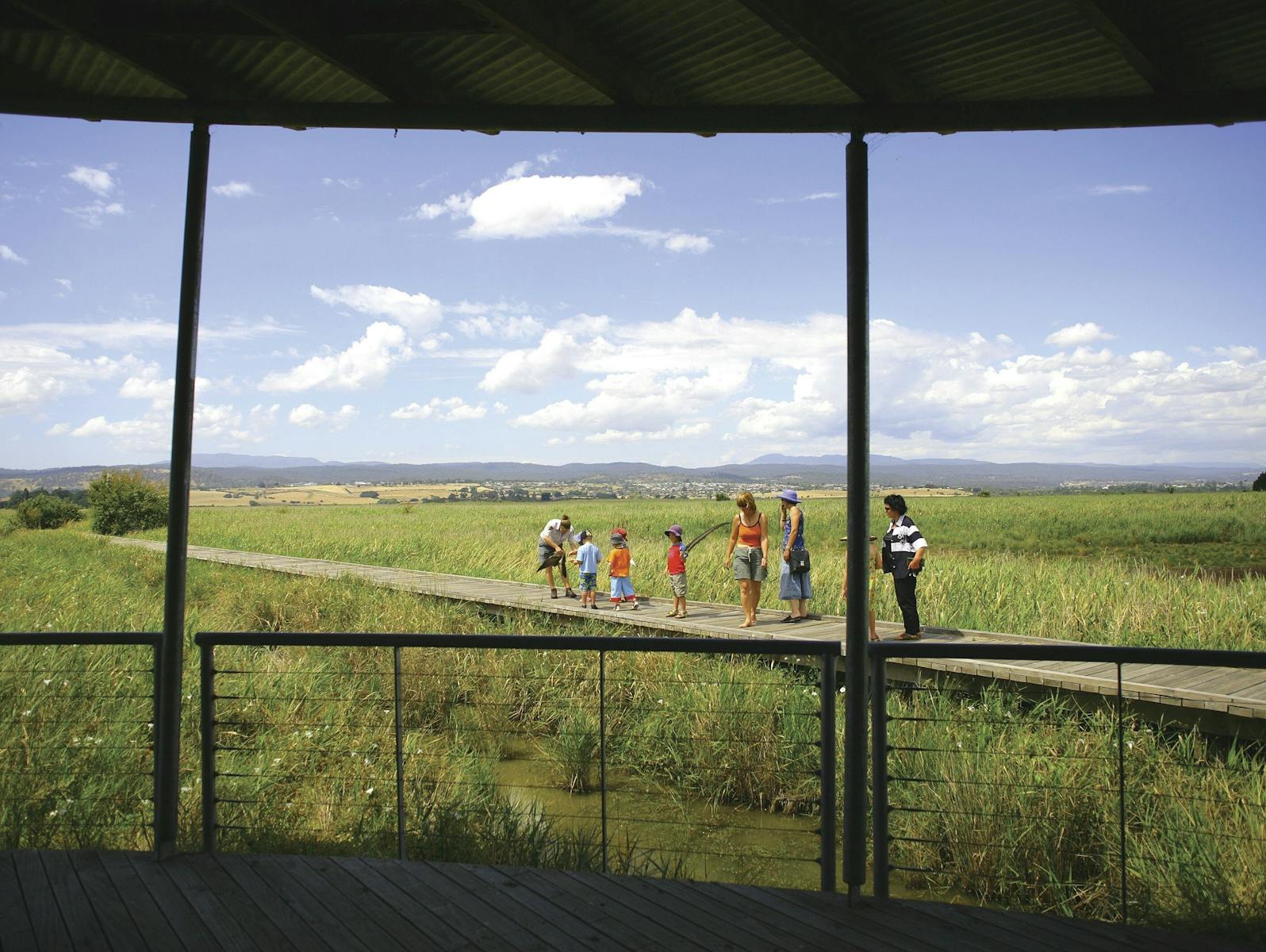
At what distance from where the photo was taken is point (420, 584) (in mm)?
12359

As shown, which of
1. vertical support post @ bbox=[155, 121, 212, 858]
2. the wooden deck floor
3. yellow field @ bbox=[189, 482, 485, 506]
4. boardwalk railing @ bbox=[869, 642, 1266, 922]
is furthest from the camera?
yellow field @ bbox=[189, 482, 485, 506]

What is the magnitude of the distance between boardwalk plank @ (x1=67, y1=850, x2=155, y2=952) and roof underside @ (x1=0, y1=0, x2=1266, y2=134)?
214 centimetres

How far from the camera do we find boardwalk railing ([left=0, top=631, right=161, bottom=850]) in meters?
3.67

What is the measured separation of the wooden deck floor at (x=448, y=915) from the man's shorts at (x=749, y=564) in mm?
5874

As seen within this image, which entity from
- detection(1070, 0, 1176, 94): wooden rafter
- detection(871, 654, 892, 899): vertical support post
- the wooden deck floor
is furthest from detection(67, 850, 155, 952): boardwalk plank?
detection(1070, 0, 1176, 94): wooden rafter

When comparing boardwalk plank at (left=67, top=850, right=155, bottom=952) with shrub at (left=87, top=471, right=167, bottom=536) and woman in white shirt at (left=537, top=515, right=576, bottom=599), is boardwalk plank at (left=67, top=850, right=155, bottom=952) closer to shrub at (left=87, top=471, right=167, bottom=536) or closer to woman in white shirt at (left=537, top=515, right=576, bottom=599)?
woman in white shirt at (left=537, top=515, right=576, bottom=599)

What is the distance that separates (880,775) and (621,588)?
290 inches

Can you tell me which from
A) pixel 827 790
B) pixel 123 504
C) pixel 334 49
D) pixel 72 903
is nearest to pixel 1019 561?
pixel 827 790

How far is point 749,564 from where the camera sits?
8422 millimetres

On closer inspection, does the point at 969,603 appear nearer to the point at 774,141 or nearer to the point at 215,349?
the point at 774,141

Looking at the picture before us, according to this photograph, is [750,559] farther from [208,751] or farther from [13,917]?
[13,917]

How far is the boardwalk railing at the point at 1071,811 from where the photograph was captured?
3.56 meters

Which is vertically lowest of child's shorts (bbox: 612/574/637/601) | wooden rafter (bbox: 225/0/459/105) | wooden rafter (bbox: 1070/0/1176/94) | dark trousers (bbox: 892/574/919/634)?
child's shorts (bbox: 612/574/637/601)

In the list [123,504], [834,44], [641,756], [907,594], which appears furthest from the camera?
[123,504]
